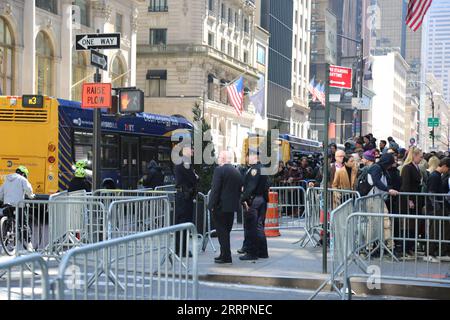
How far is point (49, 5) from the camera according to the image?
36281 mm

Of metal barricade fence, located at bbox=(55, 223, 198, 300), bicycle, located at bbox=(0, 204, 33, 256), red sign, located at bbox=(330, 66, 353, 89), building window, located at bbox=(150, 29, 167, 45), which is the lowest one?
bicycle, located at bbox=(0, 204, 33, 256)

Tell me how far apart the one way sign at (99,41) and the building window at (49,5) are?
24.2m

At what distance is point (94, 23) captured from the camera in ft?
131

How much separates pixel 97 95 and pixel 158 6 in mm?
48104

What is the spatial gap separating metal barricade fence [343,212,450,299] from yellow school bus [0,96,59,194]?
11484 millimetres

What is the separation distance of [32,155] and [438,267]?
41.4 ft

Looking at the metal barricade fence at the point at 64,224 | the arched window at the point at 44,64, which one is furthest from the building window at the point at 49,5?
the metal barricade fence at the point at 64,224

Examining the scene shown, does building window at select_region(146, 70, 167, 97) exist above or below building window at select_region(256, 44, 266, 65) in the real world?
below

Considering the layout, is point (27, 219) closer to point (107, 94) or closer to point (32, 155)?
point (107, 94)

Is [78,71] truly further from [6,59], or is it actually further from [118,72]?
[6,59]

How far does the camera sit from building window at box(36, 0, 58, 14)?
116ft

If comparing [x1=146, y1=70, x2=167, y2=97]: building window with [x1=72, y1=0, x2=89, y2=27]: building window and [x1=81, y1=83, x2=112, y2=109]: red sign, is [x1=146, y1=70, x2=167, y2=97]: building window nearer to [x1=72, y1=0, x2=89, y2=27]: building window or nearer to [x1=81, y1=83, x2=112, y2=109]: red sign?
[x1=72, y1=0, x2=89, y2=27]: building window

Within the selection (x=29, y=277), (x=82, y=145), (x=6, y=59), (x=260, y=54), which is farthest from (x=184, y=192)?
(x=260, y=54)

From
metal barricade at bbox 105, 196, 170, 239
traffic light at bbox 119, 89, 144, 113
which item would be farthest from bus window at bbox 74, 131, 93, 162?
metal barricade at bbox 105, 196, 170, 239
